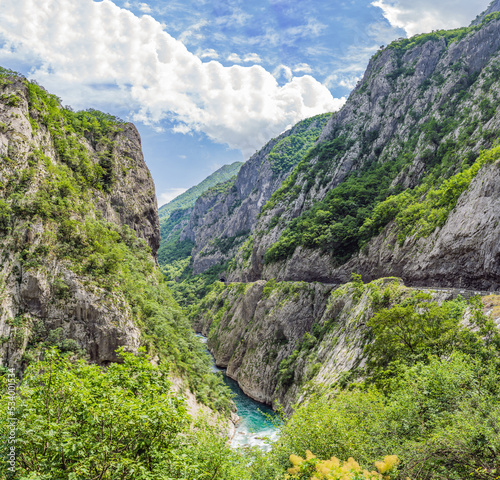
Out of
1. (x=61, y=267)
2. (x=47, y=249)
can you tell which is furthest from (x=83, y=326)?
(x=47, y=249)

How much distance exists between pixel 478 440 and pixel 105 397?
12.6m

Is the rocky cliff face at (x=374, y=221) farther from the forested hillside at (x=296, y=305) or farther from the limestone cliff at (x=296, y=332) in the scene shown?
the forested hillside at (x=296, y=305)

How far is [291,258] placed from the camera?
65.1 metres

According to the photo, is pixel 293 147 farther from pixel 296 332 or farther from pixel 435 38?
pixel 296 332

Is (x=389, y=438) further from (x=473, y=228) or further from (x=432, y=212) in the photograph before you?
(x=432, y=212)

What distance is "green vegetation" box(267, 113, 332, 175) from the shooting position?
16448cm

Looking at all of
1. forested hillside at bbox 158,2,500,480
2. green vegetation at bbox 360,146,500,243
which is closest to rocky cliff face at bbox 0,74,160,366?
forested hillside at bbox 158,2,500,480

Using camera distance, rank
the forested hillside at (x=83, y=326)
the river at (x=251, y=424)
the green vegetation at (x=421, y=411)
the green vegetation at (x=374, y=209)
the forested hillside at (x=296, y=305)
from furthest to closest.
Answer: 1. the green vegetation at (x=374, y=209)
2. the river at (x=251, y=424)
3. the green vegetation at (x=421, y=411)
4. the forested hillside at (x=296, y=305)
5. the forested hillside at (x=83, y=326)

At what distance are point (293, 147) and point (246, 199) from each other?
47026 millimetres

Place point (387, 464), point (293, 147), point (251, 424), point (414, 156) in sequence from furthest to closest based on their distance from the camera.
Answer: point (293, 147) < point (414, 156) < point (251, 424) < point (387, 464)

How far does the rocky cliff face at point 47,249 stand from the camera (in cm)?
2600

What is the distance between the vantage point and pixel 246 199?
16238 centimetres

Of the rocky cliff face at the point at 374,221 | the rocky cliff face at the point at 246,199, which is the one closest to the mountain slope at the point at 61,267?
the rocky cliff face at the point at 374,221

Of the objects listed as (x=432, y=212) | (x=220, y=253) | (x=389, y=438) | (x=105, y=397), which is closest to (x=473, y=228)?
(x=432, y=212)
